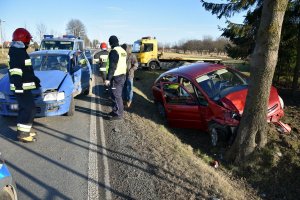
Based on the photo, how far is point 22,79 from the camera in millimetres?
6195

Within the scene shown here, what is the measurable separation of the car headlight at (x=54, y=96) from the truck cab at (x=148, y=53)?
1860cm

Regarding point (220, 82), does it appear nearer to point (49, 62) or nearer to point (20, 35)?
point (20, 35)

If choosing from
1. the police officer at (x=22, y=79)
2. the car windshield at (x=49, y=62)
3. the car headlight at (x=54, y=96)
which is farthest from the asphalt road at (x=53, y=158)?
the car windshield at (x=49, y=62)

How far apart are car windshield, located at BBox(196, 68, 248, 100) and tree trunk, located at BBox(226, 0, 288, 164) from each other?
129 cm

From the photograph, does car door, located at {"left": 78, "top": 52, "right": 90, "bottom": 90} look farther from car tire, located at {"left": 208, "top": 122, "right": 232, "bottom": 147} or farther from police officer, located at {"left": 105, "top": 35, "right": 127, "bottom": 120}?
car tire, located at {"left": 208, "top": 122, "right": 232, "bottom": 147}

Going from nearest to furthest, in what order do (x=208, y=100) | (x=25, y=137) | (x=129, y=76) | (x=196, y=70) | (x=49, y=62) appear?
1. (x=25, y=137)
2. (x=208, y=100)
3. (x=196, y=70)
4. (x=49, y=62)
5. (x=129, y=76)

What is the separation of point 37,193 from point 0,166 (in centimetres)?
125

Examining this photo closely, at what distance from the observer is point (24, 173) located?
4.79 meters

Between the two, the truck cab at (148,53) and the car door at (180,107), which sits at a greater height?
the truck cab at (148,53)

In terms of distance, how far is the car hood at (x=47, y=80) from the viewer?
292 inches

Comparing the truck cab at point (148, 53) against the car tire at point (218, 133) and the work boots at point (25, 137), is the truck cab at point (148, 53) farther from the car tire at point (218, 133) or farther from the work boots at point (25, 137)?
the work boots at point (25, 137)

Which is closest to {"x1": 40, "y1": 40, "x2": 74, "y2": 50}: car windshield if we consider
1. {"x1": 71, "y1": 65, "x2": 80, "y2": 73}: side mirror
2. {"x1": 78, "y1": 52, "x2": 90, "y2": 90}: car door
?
{"x1": 78, "y1": 52, "x2": 90, "y2": 90}: car door

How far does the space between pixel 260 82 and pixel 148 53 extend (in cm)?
2052

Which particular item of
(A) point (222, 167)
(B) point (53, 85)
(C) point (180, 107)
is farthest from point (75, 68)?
(A) point (222, 167)
